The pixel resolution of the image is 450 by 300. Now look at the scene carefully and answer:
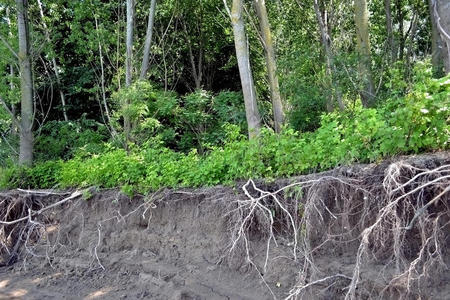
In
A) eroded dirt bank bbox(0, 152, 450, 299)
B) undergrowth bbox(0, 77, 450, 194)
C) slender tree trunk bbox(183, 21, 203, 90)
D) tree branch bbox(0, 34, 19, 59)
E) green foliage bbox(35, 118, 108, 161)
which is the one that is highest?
tree branch bbox(0, 34, 19, 59)

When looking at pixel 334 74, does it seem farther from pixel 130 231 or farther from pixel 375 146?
pixel 130 231

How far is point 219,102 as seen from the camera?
1196 cm

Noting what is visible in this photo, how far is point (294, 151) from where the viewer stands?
559 centimetres

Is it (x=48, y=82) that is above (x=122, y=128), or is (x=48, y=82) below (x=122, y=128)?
above

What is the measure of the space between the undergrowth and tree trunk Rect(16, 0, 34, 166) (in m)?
2.89

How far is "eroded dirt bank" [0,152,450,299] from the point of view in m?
4.35

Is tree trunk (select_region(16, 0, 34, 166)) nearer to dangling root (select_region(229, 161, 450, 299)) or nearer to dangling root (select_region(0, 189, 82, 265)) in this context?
dangling root (select_region(0, 189, 82, 265))

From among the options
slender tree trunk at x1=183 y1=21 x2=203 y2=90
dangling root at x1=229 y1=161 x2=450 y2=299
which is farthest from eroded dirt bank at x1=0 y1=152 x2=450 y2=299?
slender tree trunk at x1=183 y1=21 x2=203 y2=90

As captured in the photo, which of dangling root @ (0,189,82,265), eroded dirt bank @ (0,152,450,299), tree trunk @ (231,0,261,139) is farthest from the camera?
tree trunk @ (231,0,261,139)

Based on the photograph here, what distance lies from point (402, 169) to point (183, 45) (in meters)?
11.8

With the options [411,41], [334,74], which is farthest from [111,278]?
[411,41]

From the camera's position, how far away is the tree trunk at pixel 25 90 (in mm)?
11242

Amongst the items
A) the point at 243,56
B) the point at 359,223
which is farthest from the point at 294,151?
the point at 243,56

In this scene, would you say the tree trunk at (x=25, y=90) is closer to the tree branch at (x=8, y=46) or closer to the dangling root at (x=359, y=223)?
the tree branch at (x=8, y=46)
